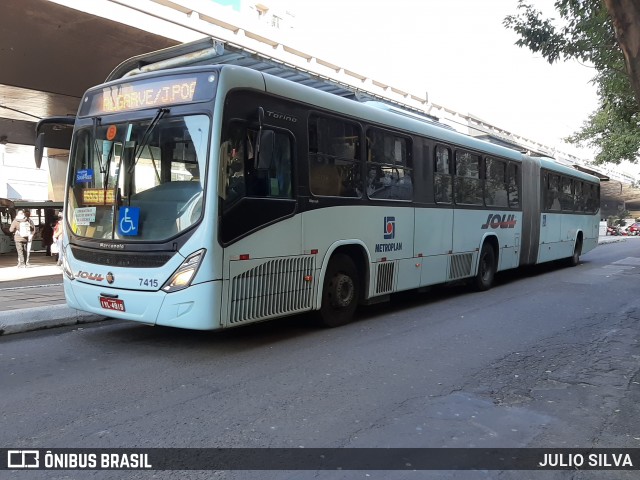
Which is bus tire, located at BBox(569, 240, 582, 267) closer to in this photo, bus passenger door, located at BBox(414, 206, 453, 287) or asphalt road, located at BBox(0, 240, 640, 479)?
bus passenger door, located at BBox(414, 206, 453, 287)

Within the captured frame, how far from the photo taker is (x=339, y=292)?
7.47 metres

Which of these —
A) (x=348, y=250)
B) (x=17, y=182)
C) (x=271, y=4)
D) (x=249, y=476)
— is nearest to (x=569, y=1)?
(x=348, y=250)

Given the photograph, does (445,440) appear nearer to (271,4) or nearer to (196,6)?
(196,6)

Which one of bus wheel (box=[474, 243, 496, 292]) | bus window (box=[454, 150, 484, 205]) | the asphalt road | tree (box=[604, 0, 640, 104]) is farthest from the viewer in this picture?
bus wheel (box=[474, 243, 496, 292])

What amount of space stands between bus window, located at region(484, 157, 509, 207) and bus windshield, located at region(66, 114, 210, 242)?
755cm

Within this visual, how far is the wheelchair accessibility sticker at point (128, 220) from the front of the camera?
585 cm

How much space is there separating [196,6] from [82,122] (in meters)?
10.1

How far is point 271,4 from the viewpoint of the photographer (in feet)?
204

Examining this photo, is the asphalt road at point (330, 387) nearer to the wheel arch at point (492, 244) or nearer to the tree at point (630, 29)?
the tree at point (630, 29)

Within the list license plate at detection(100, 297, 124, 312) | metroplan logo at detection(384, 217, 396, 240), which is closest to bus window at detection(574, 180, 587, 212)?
metroplan logo at detection(384, 217, 396, 240)

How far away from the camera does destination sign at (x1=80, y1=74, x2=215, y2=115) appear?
576 cm

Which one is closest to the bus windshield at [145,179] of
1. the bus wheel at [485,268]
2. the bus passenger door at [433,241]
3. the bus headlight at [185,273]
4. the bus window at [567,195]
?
the bus headlight at [185,273]

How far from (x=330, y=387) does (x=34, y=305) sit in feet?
18.7

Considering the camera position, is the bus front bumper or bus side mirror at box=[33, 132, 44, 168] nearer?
the bus front bumper
